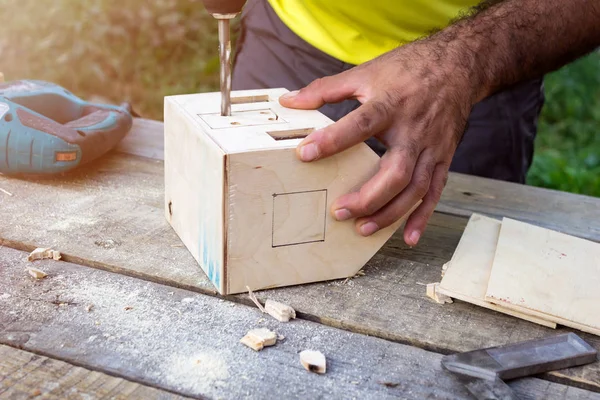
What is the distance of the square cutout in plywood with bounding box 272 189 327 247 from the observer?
3.62ft

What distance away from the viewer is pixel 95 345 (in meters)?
0.95

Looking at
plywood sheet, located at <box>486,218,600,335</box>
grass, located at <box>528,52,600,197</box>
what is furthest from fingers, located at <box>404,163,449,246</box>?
grass, located at <box>528,52,600,197</box>

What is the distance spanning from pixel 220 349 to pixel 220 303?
13cm

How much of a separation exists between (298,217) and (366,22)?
73 cm

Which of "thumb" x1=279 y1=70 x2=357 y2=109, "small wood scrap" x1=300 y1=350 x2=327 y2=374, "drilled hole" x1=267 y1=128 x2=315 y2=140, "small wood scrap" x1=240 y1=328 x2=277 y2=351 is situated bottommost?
"small wood scrap" x1=300 y1=350 x2=327 y2=374

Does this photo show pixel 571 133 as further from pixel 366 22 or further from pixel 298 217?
pixel 298 217

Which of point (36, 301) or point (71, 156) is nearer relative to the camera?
point (36, 301)

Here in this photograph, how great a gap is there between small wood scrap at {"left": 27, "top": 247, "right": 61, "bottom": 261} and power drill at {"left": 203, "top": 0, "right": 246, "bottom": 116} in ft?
1.17

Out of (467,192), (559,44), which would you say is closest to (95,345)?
(467,192)

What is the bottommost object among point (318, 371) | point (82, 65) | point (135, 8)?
point (318, 371)

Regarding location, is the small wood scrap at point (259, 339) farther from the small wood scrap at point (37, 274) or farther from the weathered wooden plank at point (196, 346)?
the small wood scrap at point (37, 274)

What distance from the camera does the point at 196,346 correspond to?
37.7 inches

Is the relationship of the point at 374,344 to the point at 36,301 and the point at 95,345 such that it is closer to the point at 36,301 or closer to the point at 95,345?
the point at 95,345

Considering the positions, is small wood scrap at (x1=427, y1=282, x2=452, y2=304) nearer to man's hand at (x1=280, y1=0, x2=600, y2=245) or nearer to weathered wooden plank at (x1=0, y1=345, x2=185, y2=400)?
man's hand at (x1=280, y1=0, x2=600, y2=245)
